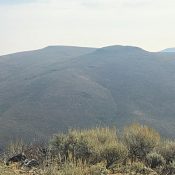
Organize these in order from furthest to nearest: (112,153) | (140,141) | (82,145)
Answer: (140,141) → (82,145) → (112,153)

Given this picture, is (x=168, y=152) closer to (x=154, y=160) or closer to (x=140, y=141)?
(x=140, y=141)

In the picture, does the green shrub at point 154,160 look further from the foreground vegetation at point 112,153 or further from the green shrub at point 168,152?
the green shrub at point 168,152

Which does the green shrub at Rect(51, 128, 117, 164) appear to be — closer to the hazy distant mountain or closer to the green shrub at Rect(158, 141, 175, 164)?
the green shrub at Rect(158, 141, 175, 164)

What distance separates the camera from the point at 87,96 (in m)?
125

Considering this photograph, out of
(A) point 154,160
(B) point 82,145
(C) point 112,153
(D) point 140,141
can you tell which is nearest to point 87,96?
(D) point 140,141

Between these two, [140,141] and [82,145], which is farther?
[140,141]

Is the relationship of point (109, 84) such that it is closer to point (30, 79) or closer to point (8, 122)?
point (30, 79)

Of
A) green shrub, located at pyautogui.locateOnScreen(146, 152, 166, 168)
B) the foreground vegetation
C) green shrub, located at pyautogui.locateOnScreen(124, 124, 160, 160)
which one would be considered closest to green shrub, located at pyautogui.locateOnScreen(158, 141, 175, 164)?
the foreground vegetation

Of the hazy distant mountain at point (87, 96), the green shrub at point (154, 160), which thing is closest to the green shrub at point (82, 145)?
the green shrub at point (154, 160)

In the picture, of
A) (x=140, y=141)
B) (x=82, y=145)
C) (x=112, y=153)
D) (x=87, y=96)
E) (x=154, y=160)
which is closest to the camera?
(x=112, y=153)

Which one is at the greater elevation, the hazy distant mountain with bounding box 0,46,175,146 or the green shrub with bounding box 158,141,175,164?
the green shrub with bounding box 158,141,175,164

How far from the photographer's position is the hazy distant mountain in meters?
102

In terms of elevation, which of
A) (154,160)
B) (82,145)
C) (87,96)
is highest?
(82,145)

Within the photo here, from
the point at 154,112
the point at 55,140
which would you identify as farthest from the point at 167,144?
the point at 154,112
